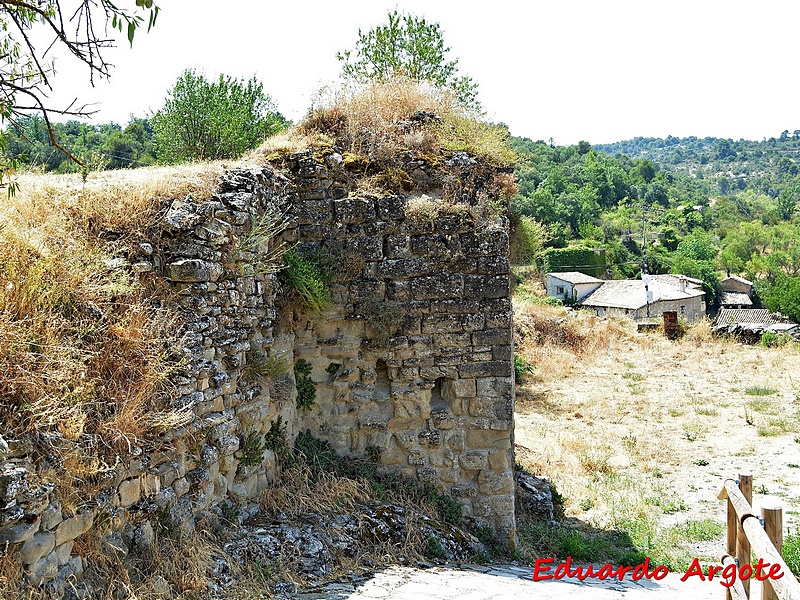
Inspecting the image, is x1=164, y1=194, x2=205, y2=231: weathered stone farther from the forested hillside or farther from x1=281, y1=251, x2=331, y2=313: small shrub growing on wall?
the forested hillside

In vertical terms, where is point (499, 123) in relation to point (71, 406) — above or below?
above

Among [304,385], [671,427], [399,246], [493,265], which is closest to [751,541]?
[493,265]

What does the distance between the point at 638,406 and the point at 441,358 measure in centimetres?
947

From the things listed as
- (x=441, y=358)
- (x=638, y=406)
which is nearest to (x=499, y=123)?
(x=441, y=358)

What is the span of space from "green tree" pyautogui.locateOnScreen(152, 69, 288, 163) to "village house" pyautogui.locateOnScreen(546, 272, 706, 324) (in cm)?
2702

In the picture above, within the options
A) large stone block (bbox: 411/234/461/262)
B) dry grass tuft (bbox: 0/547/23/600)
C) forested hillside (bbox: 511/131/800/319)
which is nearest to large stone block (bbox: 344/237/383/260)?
large stone block (bbox: 411/234/461/262)

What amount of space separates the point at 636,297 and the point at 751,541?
131 ft

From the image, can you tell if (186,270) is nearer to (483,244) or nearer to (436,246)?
(436,246)

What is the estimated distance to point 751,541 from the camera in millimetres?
4340

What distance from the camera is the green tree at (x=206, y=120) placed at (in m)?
14.5

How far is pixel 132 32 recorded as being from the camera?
359 cm

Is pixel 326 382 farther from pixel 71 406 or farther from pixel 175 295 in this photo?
pixel 71 406

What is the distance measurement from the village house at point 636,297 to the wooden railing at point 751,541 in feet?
108

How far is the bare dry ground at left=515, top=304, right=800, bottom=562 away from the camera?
934cm
